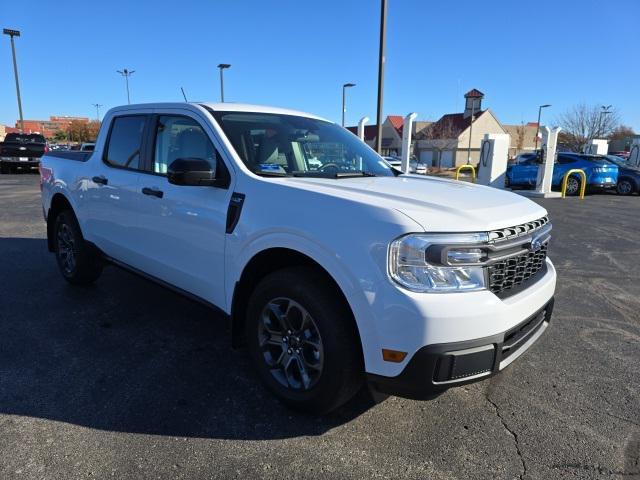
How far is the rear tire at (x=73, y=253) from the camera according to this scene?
5020mm

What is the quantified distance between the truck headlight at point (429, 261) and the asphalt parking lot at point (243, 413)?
98 cm

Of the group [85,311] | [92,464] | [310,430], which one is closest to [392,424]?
[310,430]

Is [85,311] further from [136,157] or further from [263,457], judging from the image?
[263,457]

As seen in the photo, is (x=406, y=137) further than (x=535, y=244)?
Yes

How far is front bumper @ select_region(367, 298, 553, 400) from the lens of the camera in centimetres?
228

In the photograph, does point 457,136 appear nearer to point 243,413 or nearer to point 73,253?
point 73,253

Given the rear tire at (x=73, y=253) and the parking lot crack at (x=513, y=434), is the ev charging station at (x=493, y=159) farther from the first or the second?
the parking lot crack at (x=513, y=434)

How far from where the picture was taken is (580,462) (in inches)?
99.7

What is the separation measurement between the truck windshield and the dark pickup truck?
74.8ft

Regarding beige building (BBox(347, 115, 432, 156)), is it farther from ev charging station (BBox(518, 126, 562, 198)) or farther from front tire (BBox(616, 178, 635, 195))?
ev charging station (BBox(518, 126, 562, 198))

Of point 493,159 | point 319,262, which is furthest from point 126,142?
point 493,159

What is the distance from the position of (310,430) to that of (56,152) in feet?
15.6

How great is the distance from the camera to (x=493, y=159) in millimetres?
17469

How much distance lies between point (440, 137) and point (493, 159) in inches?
1871
